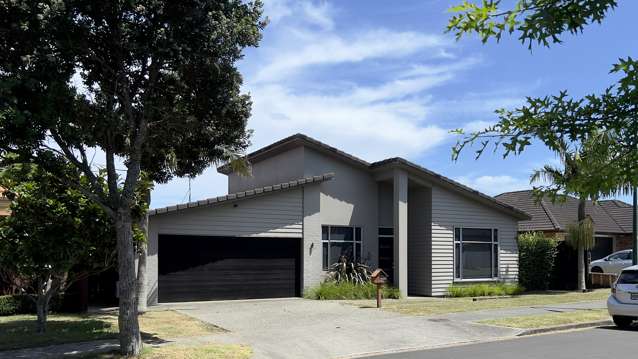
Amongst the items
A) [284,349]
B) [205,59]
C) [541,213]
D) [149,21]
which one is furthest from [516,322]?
[541,213]

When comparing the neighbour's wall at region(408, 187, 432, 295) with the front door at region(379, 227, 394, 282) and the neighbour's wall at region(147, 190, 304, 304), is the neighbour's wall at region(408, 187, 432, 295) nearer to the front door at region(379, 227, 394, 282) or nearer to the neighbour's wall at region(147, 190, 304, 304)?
the front door at region(379, 227, 394, 282)

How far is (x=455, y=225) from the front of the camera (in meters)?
22.8

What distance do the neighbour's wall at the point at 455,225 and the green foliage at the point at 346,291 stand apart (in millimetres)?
2316

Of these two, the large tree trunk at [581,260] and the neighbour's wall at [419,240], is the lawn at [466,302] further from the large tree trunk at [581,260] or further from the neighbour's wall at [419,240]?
the neighbour's wall at [419,240]

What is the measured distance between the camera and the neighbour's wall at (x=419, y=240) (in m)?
22.4

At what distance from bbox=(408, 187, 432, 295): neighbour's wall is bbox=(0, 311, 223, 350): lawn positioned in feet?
33.1

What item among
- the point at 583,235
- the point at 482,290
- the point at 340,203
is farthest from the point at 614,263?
the point at 340,203

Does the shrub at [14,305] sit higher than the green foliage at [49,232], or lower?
lower

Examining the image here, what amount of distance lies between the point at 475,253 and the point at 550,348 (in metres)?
11.8

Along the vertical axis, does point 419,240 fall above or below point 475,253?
above

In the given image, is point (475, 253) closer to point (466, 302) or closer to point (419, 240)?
point (419, 240)

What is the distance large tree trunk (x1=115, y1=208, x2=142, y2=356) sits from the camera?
1028 cm

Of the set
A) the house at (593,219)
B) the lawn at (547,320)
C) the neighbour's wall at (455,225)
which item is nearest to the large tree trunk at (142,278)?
the lawn at (547,320)

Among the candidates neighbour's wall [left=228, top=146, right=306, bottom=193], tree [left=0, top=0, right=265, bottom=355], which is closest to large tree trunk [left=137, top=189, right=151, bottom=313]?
tree [left=0, top=0, right=265, bottom=355]
